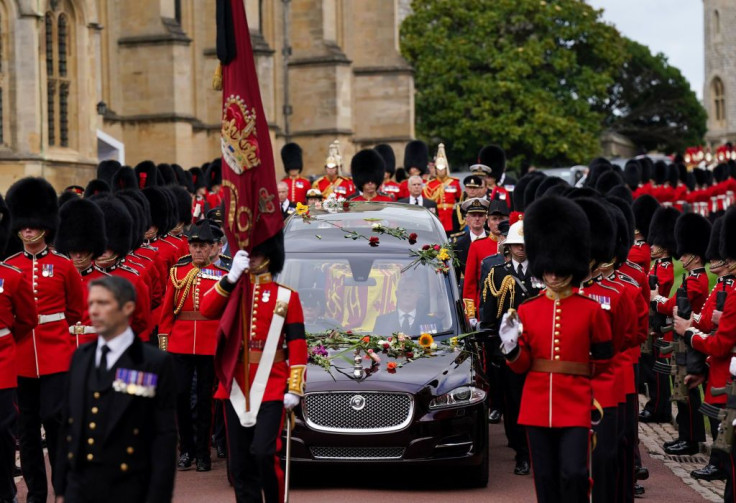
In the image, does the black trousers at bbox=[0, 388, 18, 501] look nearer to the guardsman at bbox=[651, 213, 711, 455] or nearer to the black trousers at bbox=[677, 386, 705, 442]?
the guardsman at bbox=[651, 213, 711, 455]

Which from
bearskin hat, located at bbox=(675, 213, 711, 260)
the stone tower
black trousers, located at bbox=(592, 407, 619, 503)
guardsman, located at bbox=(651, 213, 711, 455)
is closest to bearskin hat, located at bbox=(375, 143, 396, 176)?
bearskin hat, located at bbox=(675, 213, 711, 260)

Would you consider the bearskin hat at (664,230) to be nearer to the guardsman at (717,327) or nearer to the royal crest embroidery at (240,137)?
the guardsman at (717,327)

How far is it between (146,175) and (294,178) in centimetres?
234

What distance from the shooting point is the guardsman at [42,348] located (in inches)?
373

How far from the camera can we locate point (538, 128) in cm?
5775

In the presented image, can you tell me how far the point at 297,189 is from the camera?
68.7 feet

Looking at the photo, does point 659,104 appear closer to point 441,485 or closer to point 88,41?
point 88,41

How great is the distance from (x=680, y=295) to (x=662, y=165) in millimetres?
19573

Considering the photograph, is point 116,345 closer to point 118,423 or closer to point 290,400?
point 118,423

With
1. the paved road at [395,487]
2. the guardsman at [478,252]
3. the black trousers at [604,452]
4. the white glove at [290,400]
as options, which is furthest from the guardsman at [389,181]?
the white glove at [290,400]

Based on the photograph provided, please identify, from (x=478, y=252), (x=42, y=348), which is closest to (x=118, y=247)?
(x=42, y=348)

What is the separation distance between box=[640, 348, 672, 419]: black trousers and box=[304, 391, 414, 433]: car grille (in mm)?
3684

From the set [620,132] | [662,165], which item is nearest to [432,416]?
[662,165]

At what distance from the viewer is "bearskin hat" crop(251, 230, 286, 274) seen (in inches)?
337
